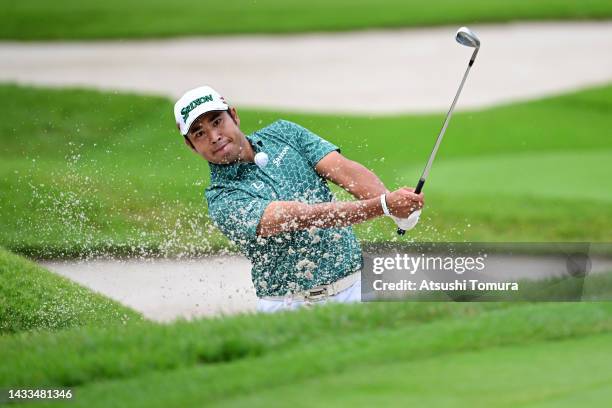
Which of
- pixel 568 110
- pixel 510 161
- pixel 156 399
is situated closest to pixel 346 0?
pixel 568 110

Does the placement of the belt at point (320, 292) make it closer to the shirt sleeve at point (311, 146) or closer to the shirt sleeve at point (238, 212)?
the shirt sleeve at point (238, 212)

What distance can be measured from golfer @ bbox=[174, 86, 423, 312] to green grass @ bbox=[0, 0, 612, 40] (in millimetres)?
12995

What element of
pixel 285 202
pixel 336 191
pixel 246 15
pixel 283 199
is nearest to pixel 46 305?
pixel 283 199

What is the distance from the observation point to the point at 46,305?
6.80m

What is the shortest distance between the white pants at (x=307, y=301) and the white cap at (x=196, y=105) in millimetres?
864

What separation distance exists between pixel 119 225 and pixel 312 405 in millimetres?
5173

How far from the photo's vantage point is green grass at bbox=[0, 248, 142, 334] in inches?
261

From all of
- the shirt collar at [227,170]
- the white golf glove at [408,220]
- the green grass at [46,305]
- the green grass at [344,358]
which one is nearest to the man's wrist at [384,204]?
the white golf glove at [408,220]

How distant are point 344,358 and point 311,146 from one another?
154 centimetres

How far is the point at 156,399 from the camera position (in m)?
4.00

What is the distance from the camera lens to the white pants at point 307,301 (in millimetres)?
5547

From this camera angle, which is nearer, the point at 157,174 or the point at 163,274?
the point at 163,274

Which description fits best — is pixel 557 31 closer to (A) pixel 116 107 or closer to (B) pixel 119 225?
(A) pixel 116 107

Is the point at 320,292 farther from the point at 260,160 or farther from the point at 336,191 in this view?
the point at 336,191
